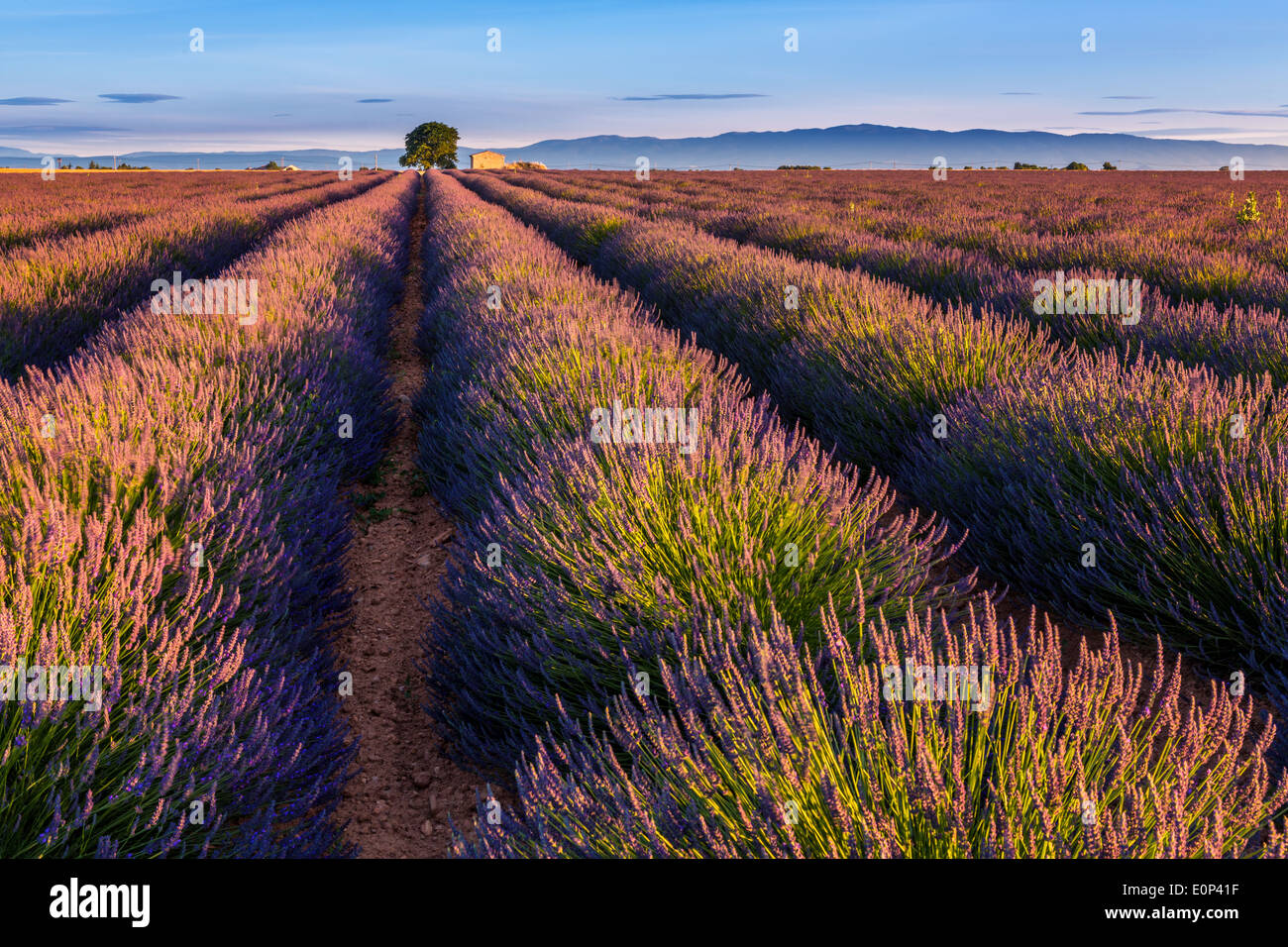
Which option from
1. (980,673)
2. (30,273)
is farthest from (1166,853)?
(30,273)

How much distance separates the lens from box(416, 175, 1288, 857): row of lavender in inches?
51.3

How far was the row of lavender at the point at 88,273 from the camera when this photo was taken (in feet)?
21.1

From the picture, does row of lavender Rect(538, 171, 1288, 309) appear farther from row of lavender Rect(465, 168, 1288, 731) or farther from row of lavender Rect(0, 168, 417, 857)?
row of lavender Rect(0, 168, 417, 857)

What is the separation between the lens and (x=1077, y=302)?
6.18 m

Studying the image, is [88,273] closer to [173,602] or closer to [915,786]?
[173,602]

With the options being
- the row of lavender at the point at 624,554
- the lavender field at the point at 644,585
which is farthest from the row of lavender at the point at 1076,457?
the row of lavender at the point at 624,554

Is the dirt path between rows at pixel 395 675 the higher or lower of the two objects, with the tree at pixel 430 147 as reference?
lower

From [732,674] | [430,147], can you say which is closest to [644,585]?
[732,674]

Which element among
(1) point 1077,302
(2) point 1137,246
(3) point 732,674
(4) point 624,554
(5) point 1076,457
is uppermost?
(2) point 1137,246

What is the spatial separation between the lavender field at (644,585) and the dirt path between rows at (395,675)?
0.02 m

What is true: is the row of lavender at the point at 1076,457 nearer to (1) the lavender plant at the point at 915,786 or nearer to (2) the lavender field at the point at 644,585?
(2) the lavender field at the point at 644,585

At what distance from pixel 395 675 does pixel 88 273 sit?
7.23 metres

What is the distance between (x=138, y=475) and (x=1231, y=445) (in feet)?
13.2

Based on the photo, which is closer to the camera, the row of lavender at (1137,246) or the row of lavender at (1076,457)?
the row of lavender at (1076,457)
